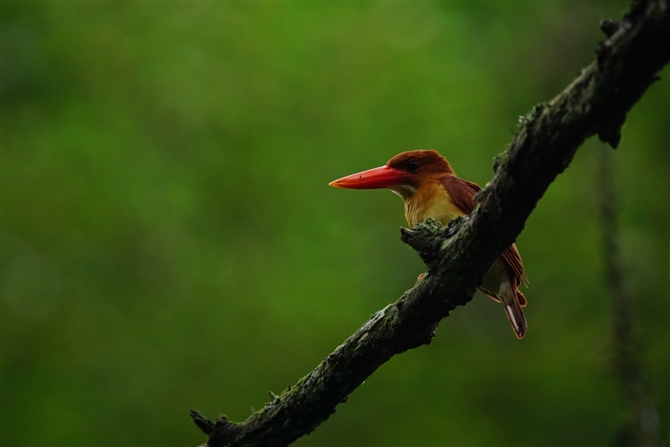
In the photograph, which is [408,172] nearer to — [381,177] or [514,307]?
[381,177]

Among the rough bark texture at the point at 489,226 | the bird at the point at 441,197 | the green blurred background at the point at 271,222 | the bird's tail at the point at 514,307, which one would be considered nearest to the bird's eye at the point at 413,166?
the bird at the point at 441,197

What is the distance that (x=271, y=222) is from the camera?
362 inches

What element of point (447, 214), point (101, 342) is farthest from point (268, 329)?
point (447, 214)

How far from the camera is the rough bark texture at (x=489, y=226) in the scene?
1.61 m

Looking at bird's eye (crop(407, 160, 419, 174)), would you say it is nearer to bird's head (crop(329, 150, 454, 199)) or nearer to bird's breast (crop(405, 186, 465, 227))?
bird's head (crop(329, 150, 454, 199))

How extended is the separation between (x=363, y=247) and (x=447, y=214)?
485cm

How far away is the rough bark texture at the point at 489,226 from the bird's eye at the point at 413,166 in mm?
1944

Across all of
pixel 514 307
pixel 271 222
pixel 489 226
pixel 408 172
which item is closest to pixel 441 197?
pixel 408 172

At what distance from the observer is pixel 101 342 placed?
8.04 metres

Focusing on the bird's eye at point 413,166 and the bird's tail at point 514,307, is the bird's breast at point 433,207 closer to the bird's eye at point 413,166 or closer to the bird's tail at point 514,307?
the bird's eye at point 413,166

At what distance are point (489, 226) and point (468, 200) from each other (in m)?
1.88

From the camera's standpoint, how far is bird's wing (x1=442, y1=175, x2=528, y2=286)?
3.82 m

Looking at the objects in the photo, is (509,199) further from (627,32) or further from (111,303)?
(111,303)

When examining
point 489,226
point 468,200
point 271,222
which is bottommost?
point 489,226
